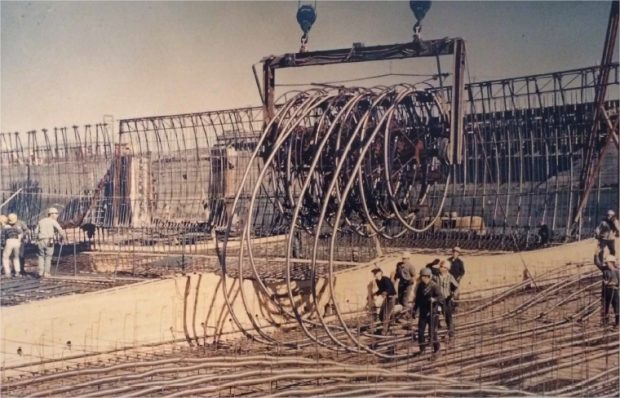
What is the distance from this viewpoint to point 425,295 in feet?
26.3

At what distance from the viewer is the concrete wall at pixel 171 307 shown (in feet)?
25.4

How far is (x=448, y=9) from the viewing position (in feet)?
28.2

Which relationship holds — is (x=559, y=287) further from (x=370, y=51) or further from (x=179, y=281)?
(x=179, y=281)

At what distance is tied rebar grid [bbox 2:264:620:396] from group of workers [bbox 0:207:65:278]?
292 cm

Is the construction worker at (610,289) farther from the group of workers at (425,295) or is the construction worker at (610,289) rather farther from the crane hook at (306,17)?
the crane hook at (306,17)

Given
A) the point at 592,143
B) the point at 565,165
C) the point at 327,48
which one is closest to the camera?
the point at 327,48

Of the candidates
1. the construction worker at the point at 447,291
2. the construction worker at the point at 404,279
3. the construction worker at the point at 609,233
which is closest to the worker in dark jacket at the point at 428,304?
the construction worker at the point at 447,291

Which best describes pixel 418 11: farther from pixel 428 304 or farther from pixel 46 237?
pixel 46 237

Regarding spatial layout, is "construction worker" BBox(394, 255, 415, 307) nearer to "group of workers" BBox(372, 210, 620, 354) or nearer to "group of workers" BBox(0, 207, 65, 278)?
"group of workers" BBox(372, 210, 620, 354)

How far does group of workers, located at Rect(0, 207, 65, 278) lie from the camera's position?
10.2m

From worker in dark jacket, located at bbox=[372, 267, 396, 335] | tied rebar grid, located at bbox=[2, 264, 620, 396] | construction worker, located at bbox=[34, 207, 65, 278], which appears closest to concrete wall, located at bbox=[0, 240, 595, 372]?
tied rebar grid, located at bbox=[2, 264, 620, 396]

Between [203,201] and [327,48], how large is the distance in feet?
30.7

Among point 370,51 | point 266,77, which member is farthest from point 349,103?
point 266,77

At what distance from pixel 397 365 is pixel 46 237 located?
5.95 meters
